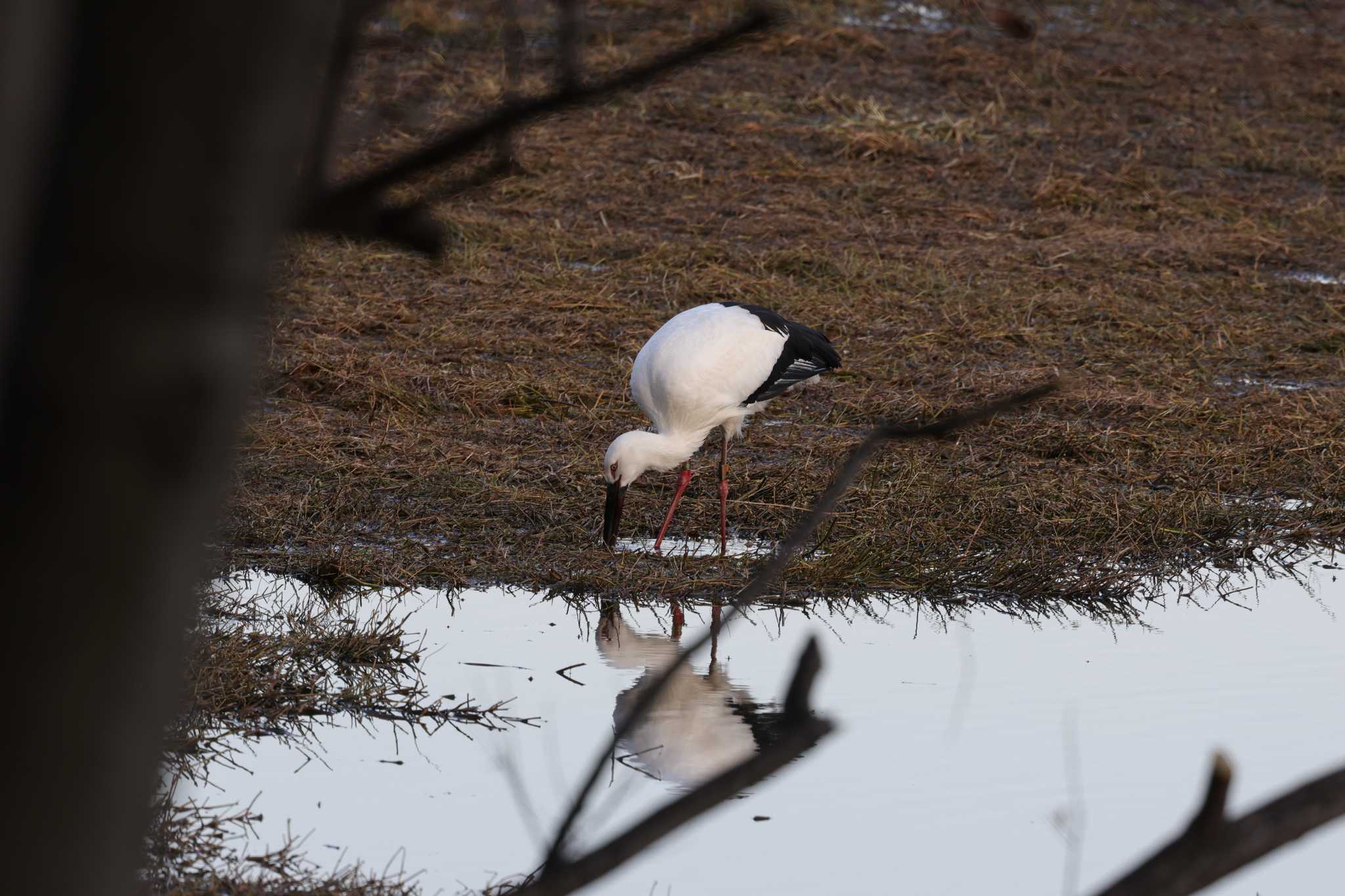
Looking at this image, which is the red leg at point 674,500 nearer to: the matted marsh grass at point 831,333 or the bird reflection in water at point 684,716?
the matted marsh grass at point 831,333

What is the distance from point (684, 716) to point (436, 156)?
3413 mm

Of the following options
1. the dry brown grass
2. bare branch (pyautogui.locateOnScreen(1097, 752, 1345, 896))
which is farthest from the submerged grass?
bare branch (pyautogui.locateOnScreen(1097, 752, 1345, 896))

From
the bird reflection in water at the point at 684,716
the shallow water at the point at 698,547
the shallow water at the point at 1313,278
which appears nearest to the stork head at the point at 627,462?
the shallow water at the point at 698,547

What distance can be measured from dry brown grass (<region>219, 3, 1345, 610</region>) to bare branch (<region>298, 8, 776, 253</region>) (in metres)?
0.17

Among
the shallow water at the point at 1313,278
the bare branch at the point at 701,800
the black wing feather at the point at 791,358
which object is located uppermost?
the bare branch at the point at 701,800

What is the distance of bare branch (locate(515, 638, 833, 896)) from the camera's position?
819 millimetres

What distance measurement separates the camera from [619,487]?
5426 mm

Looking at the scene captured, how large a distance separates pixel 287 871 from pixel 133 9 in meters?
2.67

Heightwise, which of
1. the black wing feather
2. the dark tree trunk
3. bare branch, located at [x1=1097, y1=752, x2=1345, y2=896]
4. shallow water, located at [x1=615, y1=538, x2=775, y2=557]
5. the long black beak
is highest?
the dark tree trunk

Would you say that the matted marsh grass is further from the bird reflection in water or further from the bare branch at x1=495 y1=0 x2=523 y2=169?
the bird reflection in water

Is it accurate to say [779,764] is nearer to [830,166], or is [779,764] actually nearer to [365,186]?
[365,186]

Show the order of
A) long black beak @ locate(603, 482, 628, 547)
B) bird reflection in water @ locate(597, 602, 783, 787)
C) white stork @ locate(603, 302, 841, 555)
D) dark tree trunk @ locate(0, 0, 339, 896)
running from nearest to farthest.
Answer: dark tree trunk @ locate(0, 0, 339, 896) < bird reflection in water @ locate(597, 602, 783, 787) < long black beak @ locate(603, 482, 628, 547) < white stork @ locate(603, 302, 841, 555)

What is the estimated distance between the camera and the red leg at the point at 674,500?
5.54 meters

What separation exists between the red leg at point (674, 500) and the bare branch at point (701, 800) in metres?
4.65
